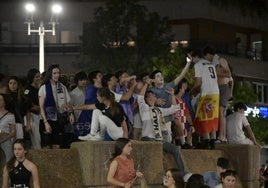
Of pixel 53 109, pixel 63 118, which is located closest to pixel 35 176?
pixel 53 109

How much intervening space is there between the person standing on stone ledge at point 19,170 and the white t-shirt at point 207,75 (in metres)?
5.47

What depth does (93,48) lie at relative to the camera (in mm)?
43219

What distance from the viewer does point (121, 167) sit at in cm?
1403

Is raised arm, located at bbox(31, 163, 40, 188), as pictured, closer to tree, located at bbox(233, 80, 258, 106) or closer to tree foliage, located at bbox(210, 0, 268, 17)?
tree, located at bbox(233, 80, 258, 106)

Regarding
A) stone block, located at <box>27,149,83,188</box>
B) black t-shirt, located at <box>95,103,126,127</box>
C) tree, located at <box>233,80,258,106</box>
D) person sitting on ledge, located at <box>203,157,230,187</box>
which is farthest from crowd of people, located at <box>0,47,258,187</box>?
tree, located at <box>233,80,258,106</box>

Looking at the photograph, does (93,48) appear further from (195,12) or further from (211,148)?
(211,148)

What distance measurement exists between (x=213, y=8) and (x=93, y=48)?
59.0ft

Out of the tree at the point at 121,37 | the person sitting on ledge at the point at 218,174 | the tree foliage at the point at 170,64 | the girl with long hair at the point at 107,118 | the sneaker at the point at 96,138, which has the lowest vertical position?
the person sitting on ledge at the point at 218,174

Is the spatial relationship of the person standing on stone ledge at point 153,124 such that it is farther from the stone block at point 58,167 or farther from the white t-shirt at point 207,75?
the stone block at point 58,167

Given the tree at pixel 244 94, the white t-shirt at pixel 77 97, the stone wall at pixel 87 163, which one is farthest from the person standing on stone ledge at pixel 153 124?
the tree at pixel 244 94

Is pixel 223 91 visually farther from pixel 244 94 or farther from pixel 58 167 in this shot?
pixel 244 94

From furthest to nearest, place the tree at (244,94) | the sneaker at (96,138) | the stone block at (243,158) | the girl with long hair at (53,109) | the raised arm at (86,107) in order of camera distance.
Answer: the tree at (244,94) → the stone block at (243,158) → the raised arm at (86,107) → the girl with long hair at (53,109) → the sneaker at (96,138)

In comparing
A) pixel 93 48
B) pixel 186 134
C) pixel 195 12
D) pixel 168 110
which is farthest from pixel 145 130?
pixel 195 12

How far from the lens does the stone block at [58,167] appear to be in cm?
1435
